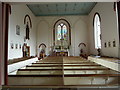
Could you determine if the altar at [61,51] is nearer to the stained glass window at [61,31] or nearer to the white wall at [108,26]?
the stained glass window at [61,31]

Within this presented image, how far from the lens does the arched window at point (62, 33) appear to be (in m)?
16.4

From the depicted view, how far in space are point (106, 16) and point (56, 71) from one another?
7.97m

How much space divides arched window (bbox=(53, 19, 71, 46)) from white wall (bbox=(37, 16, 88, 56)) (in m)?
0.41

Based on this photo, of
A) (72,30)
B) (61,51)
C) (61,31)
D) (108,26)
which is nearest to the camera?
(108,26)

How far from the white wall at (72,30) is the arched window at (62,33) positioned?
41cm

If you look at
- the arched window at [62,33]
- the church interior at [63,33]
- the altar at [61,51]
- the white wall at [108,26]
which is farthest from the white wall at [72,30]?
the white wall at [108,26]

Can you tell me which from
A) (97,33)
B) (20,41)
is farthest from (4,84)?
(97,33)

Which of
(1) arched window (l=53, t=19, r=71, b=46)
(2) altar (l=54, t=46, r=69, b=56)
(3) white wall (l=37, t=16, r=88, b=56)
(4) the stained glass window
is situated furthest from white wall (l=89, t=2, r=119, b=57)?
(4) the stained glass window

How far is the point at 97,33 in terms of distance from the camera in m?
13.8

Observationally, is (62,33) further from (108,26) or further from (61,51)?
(108,26)

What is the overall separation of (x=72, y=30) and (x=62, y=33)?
1389 mm

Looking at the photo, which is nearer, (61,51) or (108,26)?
(108,26)

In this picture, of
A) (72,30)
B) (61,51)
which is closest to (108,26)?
(61,51)

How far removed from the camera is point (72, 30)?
16484mm
